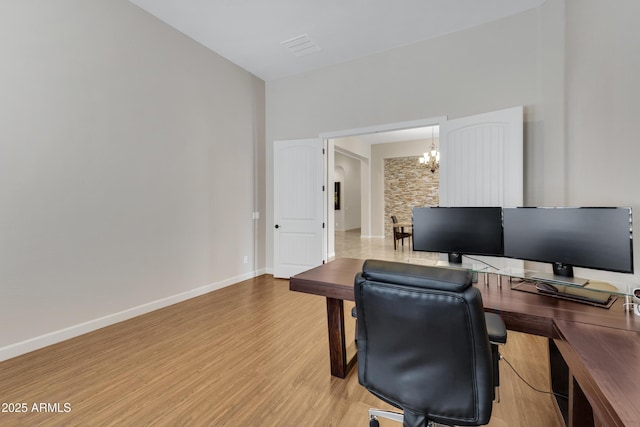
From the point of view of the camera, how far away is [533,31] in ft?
10.1

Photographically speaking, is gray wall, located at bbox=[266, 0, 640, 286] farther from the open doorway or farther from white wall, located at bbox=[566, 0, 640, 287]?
the open doorway

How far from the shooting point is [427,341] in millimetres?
1057

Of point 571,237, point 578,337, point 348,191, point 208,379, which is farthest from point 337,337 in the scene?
point 348,191

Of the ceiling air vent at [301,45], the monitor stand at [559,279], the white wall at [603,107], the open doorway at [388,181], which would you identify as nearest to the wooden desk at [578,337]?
the monitor stand at [559,279]

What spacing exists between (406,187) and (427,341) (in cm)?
935

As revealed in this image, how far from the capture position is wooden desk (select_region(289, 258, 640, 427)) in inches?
32.1

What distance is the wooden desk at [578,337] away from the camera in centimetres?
82

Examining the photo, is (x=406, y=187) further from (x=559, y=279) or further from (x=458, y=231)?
(x=559, y=279)

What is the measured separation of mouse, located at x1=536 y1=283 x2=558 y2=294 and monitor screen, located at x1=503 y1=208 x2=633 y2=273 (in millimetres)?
167

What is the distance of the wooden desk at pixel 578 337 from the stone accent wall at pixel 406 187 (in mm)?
8160

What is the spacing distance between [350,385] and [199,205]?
2.98 meters

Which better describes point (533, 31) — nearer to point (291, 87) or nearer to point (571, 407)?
point (291, 87)

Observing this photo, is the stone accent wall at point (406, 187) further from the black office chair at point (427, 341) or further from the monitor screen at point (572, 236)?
the black office chair at point (427, 341)

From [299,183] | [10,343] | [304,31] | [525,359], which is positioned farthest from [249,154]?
[525,359]
